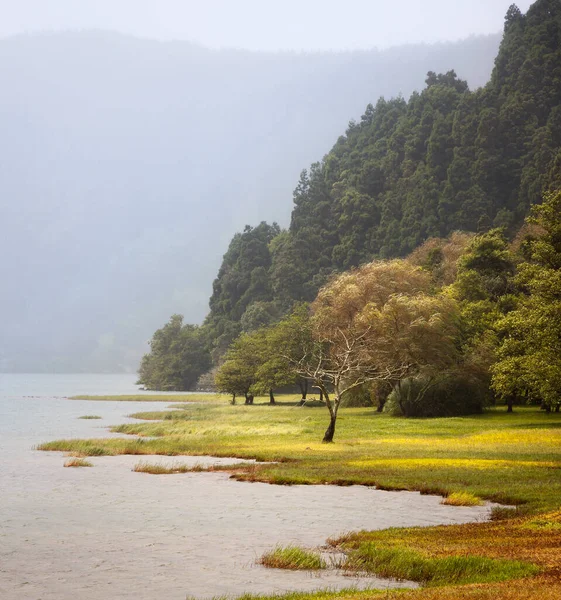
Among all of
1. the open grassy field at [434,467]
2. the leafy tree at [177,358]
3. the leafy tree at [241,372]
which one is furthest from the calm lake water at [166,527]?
the leafy tree at [177,358]

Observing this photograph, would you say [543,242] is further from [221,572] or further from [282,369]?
[282,369]

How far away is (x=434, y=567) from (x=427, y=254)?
111 metres

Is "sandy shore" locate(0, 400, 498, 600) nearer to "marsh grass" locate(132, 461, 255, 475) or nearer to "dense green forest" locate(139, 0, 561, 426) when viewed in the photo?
"marsh grass" locate(132, 461, 255, 475)

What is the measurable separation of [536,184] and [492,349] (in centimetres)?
7834

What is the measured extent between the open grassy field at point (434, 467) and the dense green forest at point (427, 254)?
4915 millimetres

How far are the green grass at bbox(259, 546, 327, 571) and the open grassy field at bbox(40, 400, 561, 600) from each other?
2.77ft

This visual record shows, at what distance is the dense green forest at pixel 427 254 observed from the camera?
6300cm

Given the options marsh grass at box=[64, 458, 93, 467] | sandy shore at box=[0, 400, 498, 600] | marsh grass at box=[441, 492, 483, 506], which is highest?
marsh grass at box=[441, 492, 483, 506]

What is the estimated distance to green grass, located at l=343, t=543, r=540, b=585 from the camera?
1162 cm

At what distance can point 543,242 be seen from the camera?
43469 millimetres

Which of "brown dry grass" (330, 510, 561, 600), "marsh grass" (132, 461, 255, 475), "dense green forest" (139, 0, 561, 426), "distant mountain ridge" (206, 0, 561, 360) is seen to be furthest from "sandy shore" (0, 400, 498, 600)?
"distant mountain ridge" (206, 0, 561, 360)

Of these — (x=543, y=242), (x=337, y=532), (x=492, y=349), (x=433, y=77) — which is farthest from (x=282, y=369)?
(x=433, y=77)

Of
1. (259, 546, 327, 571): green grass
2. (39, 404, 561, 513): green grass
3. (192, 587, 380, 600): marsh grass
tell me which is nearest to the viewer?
(192, 587, 380, 600): marsh grass

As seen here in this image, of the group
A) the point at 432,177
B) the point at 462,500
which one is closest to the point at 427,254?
the point at 432,177
